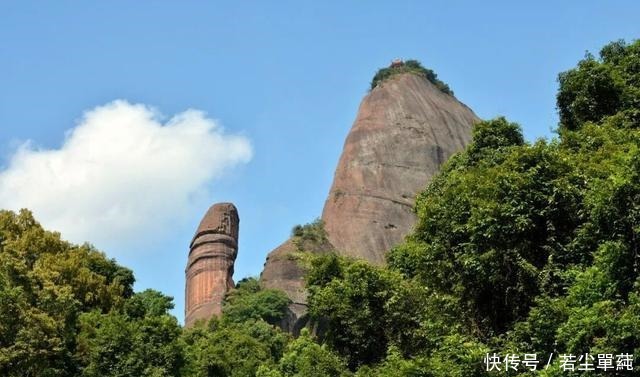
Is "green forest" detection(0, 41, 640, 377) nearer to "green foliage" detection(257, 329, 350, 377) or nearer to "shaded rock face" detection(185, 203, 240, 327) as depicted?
"green foliage" detection(257, 329, 350, 377)

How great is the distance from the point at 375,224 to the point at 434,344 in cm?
3317

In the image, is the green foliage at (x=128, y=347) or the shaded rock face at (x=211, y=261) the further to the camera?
the shaded rock face at (x=211, y=261)

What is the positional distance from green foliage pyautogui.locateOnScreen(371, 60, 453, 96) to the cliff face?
2.20 feet

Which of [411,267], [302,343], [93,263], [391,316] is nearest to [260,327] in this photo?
[93,263]

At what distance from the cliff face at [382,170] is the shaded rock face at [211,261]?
2.76 m

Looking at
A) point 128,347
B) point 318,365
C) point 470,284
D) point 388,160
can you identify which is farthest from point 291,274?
point 470,284

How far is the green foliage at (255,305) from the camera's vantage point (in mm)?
38344

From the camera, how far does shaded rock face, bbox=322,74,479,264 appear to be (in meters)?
47.7

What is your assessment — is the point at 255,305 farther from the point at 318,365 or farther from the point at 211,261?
the point at 318,365

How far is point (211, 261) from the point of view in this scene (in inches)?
1639

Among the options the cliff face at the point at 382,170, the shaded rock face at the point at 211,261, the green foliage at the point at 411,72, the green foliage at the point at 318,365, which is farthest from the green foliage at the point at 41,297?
the green foliage at the point at 411,72

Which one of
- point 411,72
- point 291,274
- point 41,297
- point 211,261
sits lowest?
point 41,297

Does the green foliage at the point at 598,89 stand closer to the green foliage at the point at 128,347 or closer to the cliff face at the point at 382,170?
the green foliage at the point at 128,347

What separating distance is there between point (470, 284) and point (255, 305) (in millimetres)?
24974
